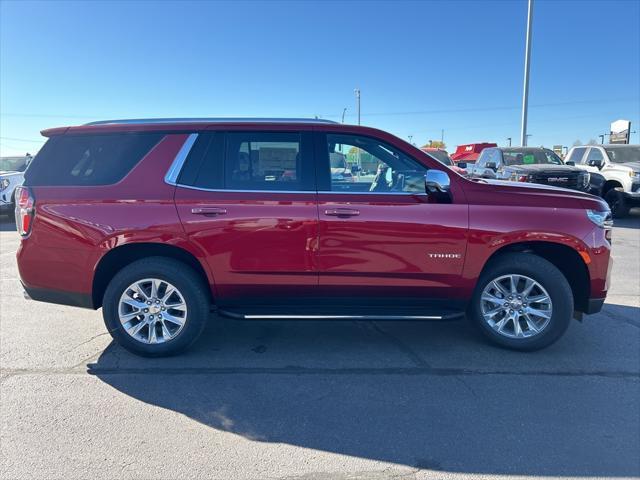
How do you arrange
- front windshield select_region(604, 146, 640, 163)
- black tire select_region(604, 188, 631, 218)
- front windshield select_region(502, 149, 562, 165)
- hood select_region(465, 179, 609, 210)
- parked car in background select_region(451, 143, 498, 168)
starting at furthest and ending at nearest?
parked car in background select_region(451, 143, 498, 168)
front windshield select_region(502, 149, 562, 165)
front windshield select_region(604, 146, 640, 163)
black tire select_region(604, 188, 631, 218)
hood select_region(465, 179, 609, 210)

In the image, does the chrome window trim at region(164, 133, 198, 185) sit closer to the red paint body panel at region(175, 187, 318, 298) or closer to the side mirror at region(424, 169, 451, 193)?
the red paint body panel at region(175, 187, 318, 298)

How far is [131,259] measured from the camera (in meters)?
3.93

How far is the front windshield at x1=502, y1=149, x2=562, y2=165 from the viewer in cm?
1330

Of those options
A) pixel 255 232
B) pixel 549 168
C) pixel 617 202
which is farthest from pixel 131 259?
pixel 617 202

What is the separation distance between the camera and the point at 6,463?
8.36 ft

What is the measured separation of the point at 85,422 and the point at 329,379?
5.66ft

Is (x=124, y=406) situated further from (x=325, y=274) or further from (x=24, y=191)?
(x=24, y=191)

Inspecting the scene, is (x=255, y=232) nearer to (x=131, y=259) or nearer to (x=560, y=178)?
(x=131, y=259)

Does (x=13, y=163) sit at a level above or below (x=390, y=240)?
above

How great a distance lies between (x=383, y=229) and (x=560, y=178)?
31.7 feet

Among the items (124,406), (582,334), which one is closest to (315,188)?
(124,406)

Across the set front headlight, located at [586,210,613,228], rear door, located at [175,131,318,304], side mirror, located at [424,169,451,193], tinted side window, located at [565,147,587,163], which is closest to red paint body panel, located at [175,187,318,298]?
rear door, located at [175,131,318,304]

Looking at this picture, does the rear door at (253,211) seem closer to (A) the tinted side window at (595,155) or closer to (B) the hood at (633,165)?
(B) the hood at (633,165)

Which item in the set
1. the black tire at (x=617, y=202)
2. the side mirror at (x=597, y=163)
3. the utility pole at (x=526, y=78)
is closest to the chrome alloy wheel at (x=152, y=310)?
the black tire at (x=617, y=202)
